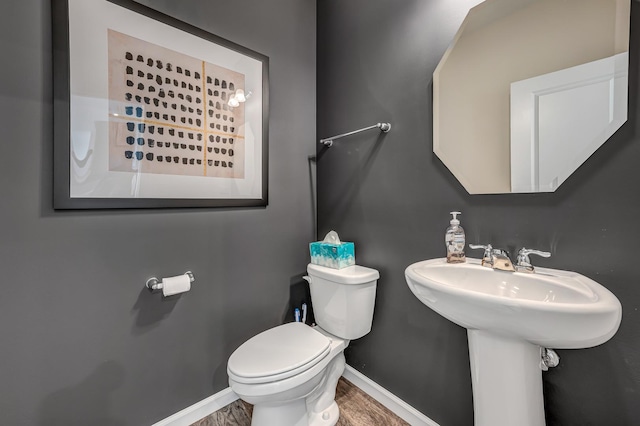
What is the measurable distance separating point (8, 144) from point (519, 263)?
1.83 metres

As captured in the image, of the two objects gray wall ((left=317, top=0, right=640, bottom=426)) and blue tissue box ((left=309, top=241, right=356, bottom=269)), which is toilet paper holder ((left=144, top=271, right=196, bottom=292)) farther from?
gray wall ((left=317, top=0, right=640, bottom=426))

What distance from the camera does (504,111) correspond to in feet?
3.46

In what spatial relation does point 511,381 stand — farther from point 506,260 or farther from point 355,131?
point 355,131

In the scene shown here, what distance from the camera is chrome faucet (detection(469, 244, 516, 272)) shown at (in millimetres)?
936

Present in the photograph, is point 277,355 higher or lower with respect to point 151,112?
lower

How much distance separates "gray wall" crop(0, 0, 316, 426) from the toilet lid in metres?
0.32

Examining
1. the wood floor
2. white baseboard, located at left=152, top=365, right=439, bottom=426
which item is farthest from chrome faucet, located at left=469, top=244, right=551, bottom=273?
the wood floor

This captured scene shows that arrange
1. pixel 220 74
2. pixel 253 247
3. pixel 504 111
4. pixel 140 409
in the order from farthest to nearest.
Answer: pixel 253 247
pixel 220 74
pixel 140 409
pixel 504 111

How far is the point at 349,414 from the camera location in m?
1.41

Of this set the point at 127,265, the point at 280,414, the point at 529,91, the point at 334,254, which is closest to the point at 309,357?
the point at 280,414

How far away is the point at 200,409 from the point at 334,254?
1.04m

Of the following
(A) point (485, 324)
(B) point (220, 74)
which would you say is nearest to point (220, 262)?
(B) point (220, 74)

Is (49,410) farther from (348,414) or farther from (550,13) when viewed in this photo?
(550,13)

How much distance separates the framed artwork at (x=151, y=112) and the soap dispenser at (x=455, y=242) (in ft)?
3.33
